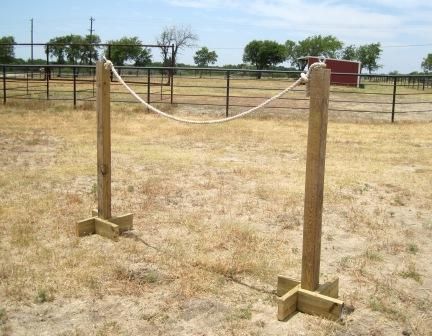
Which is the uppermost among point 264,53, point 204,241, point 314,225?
point 264,53

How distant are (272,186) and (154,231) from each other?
6.82ft

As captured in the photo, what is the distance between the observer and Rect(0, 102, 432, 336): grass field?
9.57 ft

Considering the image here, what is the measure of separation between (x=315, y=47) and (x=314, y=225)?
90.2 m

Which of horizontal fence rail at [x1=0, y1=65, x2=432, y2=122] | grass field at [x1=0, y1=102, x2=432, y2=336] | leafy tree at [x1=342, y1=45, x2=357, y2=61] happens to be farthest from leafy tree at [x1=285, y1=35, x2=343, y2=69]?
grass field at [x1=0, y1=102, x2=432, y2=336]

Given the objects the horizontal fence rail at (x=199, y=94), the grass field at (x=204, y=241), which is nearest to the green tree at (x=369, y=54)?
the horizontal fence rail at (x=199, y=94)

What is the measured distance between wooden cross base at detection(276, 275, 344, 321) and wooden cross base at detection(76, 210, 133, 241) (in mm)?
1644

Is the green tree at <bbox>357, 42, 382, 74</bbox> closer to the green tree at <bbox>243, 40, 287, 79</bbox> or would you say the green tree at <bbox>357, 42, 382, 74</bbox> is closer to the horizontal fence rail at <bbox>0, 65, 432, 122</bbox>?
the green tree at <bbox>243, 40, 287, 79</bbox>

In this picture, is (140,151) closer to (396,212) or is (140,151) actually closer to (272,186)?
(272,186)

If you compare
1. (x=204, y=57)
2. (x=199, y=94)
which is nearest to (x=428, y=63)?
(x=204, y=57)

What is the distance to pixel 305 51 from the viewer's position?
9019cm

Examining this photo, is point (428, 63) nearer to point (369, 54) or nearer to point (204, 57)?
point (369, 54)

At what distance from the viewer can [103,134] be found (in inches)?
169

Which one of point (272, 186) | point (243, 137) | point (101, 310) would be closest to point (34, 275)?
point (101, 310)

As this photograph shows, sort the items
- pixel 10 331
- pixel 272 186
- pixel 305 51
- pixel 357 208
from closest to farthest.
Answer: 1. pixel 10 331
2. pixel 357 208
3. pixel 272 186
4. pixel 305 51
